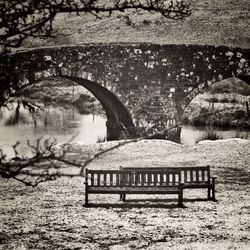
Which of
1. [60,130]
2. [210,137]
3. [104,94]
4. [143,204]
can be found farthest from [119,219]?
[60,130]

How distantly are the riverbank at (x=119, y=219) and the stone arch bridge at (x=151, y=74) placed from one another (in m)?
5.88

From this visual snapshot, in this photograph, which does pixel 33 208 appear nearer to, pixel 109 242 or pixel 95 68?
pixel 109 242

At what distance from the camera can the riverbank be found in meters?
7.79

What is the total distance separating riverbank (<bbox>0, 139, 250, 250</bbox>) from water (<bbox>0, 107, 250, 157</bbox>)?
7206 millimetres

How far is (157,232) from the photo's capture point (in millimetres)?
8328

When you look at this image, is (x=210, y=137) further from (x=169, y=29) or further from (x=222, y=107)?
(x=169, y=29)

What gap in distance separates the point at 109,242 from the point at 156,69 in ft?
38.2

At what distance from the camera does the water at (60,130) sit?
21413 mm

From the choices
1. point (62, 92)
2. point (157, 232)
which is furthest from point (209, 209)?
point (62, 92)

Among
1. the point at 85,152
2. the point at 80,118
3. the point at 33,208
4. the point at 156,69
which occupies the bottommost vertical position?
the point at 80,118

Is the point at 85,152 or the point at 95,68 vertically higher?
the point at 95,68

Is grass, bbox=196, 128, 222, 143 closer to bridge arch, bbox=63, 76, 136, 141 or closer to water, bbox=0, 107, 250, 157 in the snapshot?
water, bbox=0, 107, 250, 157

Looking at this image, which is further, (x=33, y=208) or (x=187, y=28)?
(x=187, y=28)

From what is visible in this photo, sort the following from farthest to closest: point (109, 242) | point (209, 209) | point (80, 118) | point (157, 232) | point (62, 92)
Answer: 1. point (62, 92)
2. point (80, 118)
3. point (209, 209)
4. point (157, 232)
5. point (109, 242)
